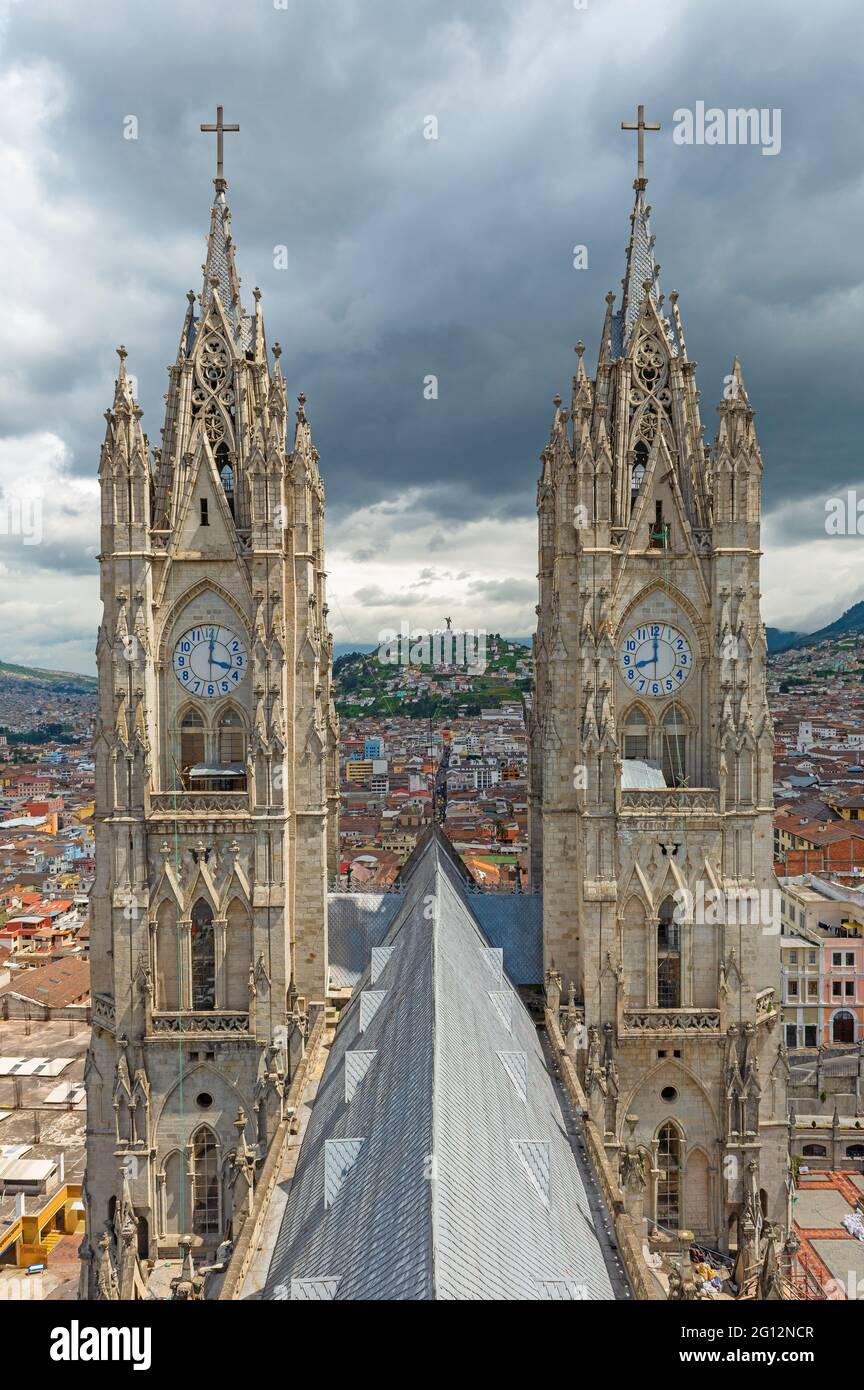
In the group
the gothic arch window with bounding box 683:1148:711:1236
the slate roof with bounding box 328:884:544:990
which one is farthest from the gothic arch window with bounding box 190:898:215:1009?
the gothic arch window with bounding box 683:1148:711:1236

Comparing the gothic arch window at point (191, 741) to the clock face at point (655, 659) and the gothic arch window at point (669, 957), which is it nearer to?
the clock face at point (655, 659)

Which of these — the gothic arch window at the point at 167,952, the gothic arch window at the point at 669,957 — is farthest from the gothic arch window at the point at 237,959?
the gothic arch window at the point at 669,957

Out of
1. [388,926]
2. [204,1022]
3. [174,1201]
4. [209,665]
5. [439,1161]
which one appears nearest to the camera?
[439,1161]

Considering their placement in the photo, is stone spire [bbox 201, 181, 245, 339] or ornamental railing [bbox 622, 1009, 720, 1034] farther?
stone spire [bbox 201, 181, 245, 339]

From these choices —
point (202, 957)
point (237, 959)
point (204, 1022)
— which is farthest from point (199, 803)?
point (204, 1022)

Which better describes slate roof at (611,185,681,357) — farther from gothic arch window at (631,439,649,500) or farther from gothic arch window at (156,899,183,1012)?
gothic arch window at (156,899,183,1012)

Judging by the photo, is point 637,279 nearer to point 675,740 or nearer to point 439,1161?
point 675,740
